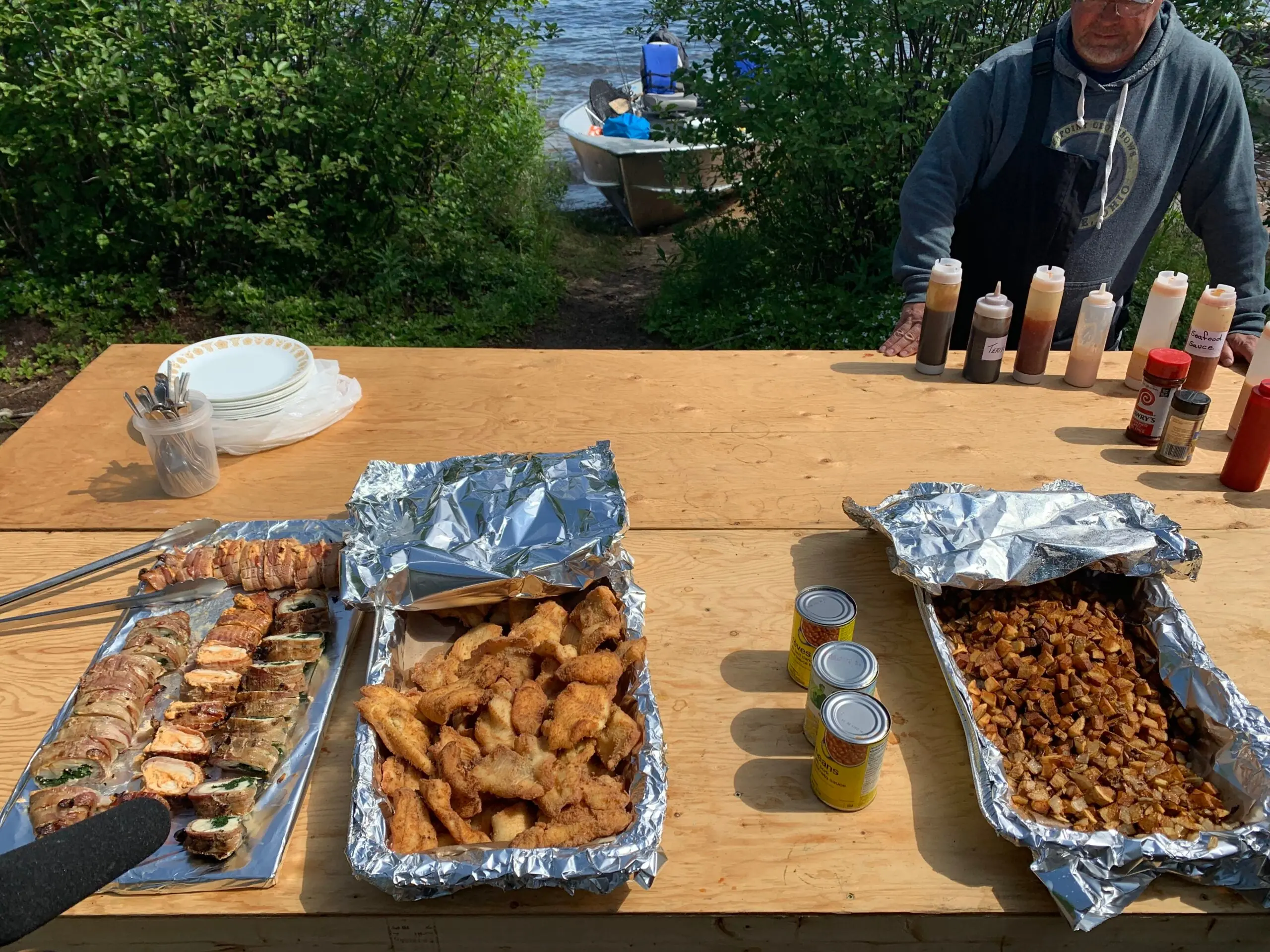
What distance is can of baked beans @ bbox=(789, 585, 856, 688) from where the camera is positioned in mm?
1901

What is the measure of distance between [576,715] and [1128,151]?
3425 millimetres

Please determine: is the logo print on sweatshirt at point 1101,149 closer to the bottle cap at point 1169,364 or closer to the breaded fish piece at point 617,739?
the bottle cap at point 1169,364

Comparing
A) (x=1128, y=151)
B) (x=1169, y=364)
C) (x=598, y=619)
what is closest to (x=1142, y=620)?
(x=1169, y=364)

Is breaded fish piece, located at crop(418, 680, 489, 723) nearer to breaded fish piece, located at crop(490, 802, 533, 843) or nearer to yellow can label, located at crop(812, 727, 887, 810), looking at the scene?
breaded fish piece, located at crop(490, 802, 533, 843)

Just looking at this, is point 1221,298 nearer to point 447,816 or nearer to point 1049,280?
point 1049,280

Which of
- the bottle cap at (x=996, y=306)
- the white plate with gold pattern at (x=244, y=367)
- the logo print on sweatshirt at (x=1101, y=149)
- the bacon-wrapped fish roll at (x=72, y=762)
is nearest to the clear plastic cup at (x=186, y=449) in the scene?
the white plate with gold pattern at (x=244, y=367)

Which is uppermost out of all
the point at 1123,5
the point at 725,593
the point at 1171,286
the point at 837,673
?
the point at 1123,5

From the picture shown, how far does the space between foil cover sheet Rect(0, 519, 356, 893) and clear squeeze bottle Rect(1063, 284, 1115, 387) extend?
106 inches

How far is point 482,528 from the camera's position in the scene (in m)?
2.28

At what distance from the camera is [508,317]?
24.9 feet

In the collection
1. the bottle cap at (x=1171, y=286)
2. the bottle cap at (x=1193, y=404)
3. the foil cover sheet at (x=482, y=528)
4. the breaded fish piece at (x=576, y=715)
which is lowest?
the breaded fish piece at (x=576, y=715)

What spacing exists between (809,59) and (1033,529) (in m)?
4.64

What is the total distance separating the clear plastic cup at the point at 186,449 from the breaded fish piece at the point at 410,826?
1.44 m

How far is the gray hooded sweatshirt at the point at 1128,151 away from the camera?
3637mm
